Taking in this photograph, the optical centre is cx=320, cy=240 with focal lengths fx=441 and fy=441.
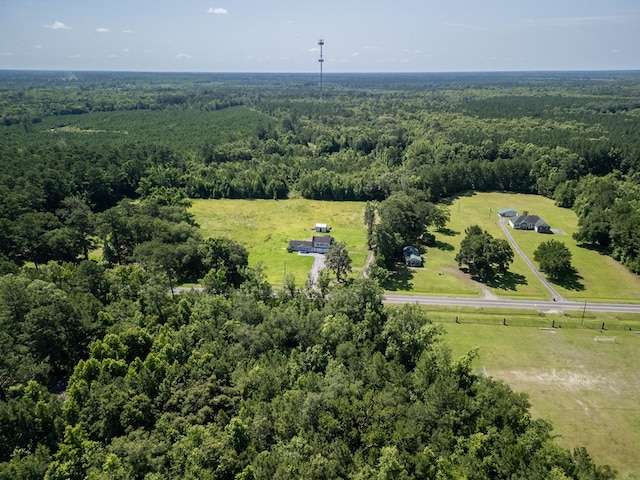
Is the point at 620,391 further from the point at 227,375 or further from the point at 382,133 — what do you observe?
the point at 382,133

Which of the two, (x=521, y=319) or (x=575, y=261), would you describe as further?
(x=575, y=261)

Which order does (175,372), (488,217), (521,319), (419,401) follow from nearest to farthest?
(419,401)
(175,372)
(521,319)
(488,217)

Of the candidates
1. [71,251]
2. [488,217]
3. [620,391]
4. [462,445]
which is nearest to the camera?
[462,445]

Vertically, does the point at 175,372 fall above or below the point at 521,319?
above

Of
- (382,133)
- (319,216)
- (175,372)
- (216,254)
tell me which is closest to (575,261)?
(319,216)

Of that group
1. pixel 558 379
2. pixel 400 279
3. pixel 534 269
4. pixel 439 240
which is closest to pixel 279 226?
pixel 439 240

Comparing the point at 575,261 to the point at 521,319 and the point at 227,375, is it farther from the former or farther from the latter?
the point at 227,375

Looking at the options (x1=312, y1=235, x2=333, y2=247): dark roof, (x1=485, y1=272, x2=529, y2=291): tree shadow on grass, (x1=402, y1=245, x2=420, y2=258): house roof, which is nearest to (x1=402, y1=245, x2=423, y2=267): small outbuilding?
(x1=402, y1=245, x2=420, y2=258): house roof

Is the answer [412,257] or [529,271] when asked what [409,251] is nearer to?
[412,257]

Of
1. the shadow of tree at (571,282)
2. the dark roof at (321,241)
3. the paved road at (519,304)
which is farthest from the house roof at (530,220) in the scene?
the dark roof at (321,241)
